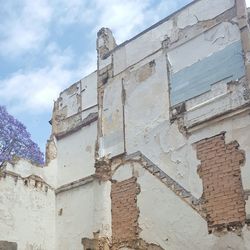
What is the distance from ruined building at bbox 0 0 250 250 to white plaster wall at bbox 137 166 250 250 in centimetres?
2

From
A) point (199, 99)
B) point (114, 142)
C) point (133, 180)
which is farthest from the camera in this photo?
point (114, 142)

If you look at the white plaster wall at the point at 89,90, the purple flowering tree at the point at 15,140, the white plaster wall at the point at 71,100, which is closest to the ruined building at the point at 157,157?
the white plaster wall at the point at 89,90

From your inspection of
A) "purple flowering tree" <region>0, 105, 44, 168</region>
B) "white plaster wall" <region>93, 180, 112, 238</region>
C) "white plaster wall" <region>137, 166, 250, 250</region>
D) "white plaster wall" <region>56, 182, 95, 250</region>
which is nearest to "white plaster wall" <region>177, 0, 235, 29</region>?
"white plaster wall" <region>137, 166, 250, 250</region>

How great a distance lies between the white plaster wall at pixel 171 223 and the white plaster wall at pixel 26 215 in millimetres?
3265

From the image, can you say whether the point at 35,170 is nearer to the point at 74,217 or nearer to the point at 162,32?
the point at 74,217

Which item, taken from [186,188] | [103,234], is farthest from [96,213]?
[186,188]

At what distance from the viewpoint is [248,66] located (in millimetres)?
7840

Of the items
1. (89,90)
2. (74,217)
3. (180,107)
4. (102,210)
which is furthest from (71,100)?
(180,107)

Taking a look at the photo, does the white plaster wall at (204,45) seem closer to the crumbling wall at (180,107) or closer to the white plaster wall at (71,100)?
the crumbling wall at (180,107)

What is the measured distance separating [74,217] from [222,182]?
15.7 ft

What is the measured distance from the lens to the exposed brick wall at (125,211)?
8.93 m

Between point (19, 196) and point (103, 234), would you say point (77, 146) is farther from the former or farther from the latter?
point (103, 234)

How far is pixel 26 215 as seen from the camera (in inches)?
415

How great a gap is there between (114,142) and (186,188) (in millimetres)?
2532
